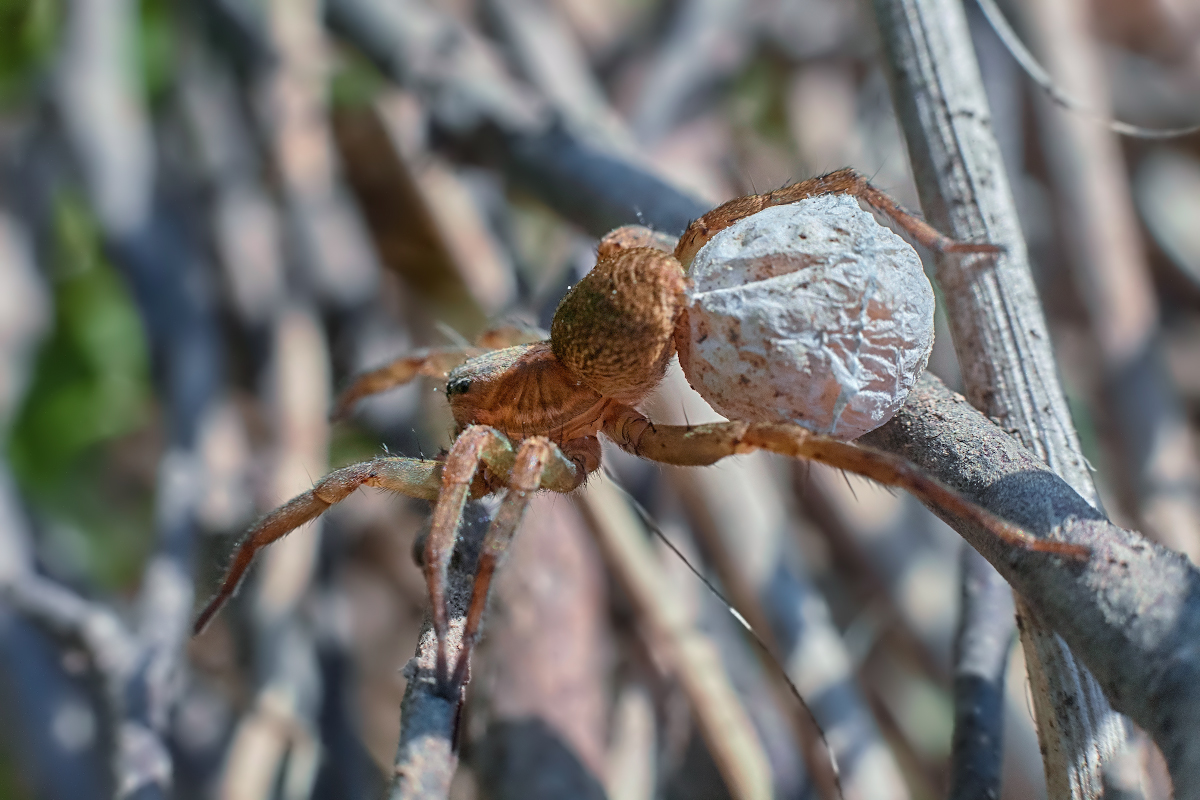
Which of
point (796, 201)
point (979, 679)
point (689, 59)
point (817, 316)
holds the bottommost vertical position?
point (979, 679)

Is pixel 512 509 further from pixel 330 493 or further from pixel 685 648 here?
pixel 685 648

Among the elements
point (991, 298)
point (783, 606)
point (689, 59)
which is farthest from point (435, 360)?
point (689, 59)

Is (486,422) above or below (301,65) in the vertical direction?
below

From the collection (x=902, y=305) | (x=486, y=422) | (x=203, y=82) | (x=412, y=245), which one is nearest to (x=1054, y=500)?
(x=902, y=305)

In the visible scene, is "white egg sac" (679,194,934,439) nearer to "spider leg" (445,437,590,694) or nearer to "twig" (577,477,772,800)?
"spider leg" (445,437,590,694)

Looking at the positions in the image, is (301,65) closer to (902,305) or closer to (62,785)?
(62,785)

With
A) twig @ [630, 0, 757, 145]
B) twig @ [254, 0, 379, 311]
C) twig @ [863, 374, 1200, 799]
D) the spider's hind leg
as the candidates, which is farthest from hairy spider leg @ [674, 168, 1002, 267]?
twig @ [254, 0, 379, 311]

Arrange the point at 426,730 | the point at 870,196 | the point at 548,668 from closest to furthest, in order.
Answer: the point at 426,730 → the point at 870,196 → the point at 548,668
